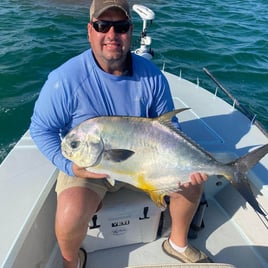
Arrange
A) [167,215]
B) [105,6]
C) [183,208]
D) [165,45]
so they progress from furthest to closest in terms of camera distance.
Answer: [165,45] → [167,215] → [183,208] → [105,6]

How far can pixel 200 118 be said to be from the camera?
3139mm

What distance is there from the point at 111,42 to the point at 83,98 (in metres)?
0.37

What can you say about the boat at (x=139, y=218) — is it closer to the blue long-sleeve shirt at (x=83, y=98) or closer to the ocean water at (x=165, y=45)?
the blue long-sleeve shirt at (x=83, y=98)

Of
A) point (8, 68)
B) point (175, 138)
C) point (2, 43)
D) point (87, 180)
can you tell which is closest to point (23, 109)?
point (8, 68)

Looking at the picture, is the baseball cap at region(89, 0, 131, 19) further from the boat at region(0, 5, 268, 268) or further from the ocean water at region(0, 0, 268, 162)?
the ocean water at region(0, 0, 268, 162)

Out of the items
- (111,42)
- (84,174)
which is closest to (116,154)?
(84,174)

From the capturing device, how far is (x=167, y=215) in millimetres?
2736

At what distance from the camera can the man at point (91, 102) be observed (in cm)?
201

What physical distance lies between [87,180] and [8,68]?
180 inches

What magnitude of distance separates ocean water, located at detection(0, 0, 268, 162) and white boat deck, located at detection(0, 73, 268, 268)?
1.87 meters

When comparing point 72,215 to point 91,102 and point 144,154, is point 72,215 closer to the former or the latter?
point 144,154

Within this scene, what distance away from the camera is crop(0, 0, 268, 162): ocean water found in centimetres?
550

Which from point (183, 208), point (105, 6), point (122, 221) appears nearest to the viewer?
point (105, 6)

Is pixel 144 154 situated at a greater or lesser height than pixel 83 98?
lesser
